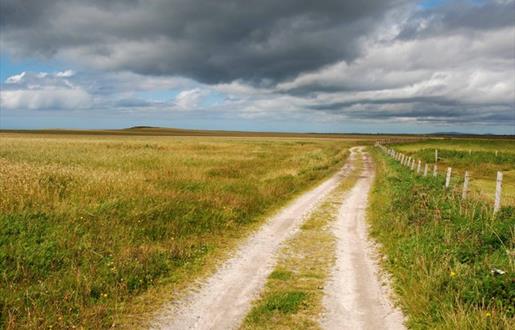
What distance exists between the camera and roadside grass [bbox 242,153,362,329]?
19.7 feet

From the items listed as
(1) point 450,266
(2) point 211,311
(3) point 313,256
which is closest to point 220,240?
(3) point 313,256

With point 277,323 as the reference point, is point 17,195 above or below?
above

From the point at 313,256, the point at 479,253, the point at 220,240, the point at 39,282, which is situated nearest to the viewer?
the point at 39,282

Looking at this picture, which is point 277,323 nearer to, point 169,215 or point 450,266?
point 450,266

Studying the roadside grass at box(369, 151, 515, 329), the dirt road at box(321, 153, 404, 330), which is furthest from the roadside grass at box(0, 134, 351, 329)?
the roadside grass at box(369, 151, 515, 329)

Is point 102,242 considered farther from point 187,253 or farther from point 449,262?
point 449,262

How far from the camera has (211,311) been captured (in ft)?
20.6

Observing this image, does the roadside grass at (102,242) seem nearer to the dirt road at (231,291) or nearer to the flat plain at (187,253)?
the flat plain at (187,253)

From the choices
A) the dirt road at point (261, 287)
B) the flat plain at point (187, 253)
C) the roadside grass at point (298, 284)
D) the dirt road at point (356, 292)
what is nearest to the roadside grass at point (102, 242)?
the flat plain at point (187, 253)

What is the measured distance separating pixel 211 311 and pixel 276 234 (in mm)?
5488

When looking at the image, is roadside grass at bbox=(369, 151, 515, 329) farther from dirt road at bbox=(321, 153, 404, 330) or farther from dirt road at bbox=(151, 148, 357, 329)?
dirt road at bbox=(151, 148, 357, 329)

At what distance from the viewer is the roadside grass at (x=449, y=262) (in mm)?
5676

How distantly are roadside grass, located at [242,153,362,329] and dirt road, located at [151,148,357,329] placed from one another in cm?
24

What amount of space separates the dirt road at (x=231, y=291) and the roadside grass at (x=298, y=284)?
24cm
